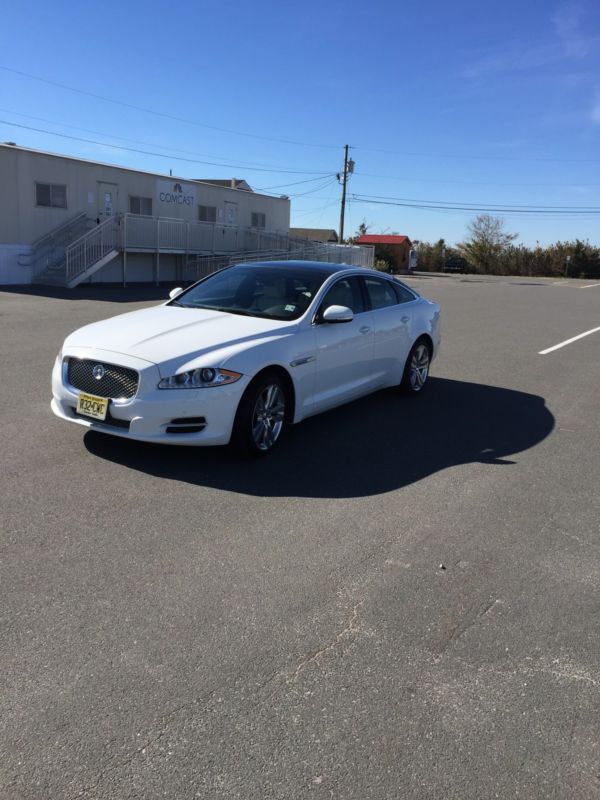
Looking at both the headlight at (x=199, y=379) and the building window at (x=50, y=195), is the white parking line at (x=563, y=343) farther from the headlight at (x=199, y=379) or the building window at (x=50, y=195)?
the building window at (x=50, y=195)

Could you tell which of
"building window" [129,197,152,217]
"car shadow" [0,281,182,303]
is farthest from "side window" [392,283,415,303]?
"building window" [129,197,152,217]

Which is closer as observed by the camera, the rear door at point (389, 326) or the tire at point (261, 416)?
the tire at point (261, 416)

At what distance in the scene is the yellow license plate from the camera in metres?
5.13

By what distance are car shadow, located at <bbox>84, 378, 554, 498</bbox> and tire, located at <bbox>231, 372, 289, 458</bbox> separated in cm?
13

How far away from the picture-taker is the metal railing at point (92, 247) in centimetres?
2219

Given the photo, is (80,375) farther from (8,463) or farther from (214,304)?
(214,304)

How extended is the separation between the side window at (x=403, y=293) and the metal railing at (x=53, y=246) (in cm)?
1736

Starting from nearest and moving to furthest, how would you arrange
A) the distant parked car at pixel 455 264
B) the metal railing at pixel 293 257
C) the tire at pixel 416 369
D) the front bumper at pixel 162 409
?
the front bumper at pixel 162 409
the tire at pixel 416 369
the metal railing at pixel 293 257
the distant parked car at pixel 455 264

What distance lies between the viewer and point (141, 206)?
2656cm

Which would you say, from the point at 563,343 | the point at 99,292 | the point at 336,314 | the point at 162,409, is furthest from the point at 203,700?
the point at 99,292

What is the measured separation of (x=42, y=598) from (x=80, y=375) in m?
2.28

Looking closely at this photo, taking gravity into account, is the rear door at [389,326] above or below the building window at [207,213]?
below

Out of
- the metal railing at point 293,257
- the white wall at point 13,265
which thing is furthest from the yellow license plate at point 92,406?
the white wall at point 13,265

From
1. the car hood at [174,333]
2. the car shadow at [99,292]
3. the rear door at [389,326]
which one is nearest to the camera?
the car hood at [174,333]
